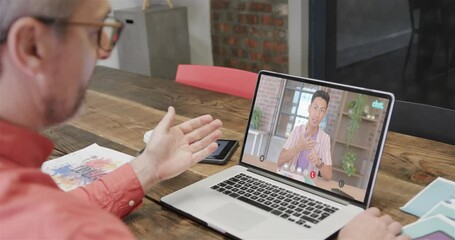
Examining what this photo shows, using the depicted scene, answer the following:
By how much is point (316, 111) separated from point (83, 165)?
25.8 inches

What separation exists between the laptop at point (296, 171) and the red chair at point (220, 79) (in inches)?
28.2

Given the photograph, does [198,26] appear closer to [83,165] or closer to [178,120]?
[178,120]

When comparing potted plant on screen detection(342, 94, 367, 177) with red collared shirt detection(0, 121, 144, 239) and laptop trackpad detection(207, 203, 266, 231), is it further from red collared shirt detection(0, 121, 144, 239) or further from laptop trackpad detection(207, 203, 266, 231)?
red collared shirt detection(0, 121, 144, 239)

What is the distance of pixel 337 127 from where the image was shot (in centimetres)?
109

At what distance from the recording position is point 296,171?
44.8 inches

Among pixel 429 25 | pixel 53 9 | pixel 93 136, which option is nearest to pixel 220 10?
pixel 429 25

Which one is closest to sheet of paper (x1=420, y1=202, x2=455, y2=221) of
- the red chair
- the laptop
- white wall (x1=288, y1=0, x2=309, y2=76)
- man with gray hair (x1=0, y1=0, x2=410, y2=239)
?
the laptop

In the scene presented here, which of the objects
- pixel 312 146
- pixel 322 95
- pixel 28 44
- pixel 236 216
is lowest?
pixel 236 216

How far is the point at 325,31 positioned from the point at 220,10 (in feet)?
2.89

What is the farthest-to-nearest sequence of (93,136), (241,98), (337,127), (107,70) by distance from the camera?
(107,70), (241,98), (93,136), (337,127)

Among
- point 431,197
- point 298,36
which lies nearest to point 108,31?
point 431,197

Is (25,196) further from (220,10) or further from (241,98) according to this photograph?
(220,10)

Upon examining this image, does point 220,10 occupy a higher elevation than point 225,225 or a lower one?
higher

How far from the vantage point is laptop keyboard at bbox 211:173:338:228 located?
1.00 m
